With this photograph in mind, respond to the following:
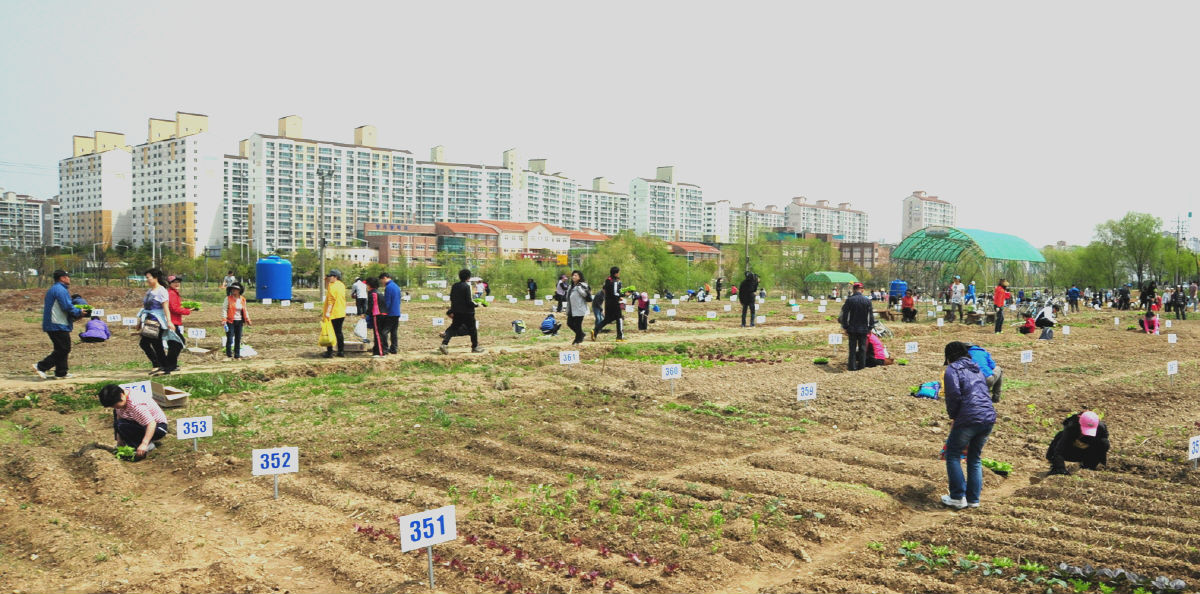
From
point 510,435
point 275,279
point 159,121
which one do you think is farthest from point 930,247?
point 159,121

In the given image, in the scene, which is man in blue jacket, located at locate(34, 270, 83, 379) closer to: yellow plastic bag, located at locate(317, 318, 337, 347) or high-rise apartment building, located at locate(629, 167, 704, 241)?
yellow plastic bag, located at locate(317, 318, 337, 347)

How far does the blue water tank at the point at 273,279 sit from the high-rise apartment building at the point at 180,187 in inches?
3413

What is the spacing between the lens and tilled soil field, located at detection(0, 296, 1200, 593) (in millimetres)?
5602

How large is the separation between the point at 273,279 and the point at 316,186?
3189 inches

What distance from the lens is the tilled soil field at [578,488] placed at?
5.60 meters

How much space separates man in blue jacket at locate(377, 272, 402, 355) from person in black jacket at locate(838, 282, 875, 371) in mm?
8314

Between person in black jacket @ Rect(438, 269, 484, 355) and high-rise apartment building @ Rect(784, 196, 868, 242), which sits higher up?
high-rise apartment building @ Rect(784, 196, 868, 242)

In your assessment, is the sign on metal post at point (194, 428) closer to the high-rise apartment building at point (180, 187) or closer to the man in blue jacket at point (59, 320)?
the man in blue jacket at point (59, 320)

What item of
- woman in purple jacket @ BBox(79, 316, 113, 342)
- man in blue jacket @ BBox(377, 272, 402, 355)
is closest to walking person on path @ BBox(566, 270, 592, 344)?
man in blue jacket @ BBox(377, 272, 402, 355)

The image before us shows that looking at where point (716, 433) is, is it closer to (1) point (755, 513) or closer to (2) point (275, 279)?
(1) point (755, 513)

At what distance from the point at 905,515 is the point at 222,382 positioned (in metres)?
9.91

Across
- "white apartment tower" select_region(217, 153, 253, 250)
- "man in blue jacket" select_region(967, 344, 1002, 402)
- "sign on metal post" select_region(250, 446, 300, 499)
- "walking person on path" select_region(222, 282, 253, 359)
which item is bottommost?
"sign on metal post" select_region(250, 446, 300, 499)

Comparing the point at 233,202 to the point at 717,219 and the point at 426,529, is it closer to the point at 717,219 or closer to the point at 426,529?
the point at 717,219

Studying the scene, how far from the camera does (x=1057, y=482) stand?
759 cm
